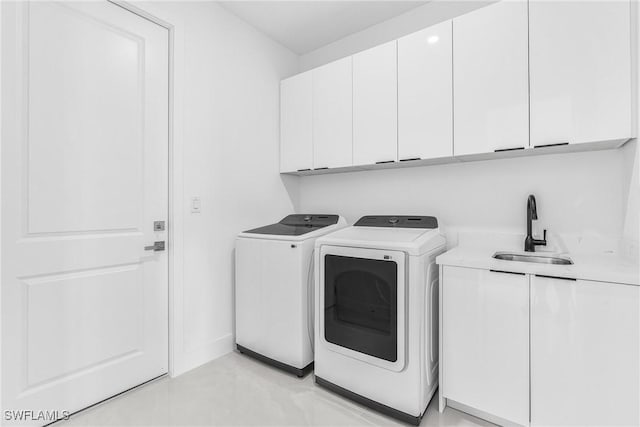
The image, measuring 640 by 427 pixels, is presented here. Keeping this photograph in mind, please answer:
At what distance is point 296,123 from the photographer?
275 cm

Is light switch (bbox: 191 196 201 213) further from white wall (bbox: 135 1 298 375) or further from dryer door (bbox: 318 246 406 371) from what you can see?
dryer door (bbox: 318 246 406 371)

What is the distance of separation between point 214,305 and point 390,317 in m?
1.41

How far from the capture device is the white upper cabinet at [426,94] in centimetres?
196

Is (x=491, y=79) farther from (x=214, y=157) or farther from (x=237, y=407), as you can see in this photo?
(x=237, y=407)

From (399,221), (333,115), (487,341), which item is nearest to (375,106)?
(333,115)

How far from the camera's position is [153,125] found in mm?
2018

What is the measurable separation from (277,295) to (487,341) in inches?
52.3

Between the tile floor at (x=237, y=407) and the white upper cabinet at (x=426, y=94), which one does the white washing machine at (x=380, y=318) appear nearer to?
the tile floor at (x=237, y=407)

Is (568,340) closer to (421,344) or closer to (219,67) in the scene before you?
(421,344)

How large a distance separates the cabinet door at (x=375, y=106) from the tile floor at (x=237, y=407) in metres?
1.66

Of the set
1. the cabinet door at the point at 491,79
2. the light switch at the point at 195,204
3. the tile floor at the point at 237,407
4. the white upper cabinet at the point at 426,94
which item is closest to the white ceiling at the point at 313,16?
the white upper cabinet at the point at 426,94

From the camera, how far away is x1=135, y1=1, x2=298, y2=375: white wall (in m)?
2.12

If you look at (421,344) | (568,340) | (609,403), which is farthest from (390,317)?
(609,403)

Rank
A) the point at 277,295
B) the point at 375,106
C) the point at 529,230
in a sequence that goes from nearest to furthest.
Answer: the point at 529,230
the point at 277,295
the point at 375,106
